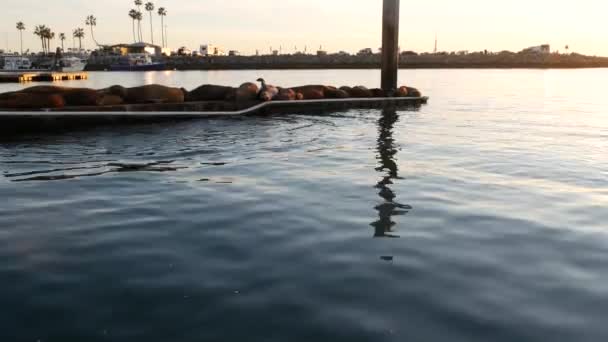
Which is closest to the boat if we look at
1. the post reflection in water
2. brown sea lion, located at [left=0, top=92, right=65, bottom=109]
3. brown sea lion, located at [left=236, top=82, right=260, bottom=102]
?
brown sea lion, located at [left=236, top=82, right=260, bottom=102]

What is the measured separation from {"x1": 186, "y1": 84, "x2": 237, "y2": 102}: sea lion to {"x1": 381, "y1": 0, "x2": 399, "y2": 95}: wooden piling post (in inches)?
306

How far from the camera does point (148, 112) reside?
16.1m

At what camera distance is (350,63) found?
145250 mm

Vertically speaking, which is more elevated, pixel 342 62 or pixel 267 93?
pixel 342 62

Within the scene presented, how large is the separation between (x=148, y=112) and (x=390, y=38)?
482 inches

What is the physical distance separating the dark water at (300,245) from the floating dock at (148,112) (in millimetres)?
2744

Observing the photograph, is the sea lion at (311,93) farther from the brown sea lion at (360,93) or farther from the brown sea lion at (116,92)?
the brown sea lion at (116,92)

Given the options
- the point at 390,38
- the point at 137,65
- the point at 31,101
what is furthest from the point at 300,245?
the point at 137,65

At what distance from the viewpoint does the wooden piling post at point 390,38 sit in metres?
23.0

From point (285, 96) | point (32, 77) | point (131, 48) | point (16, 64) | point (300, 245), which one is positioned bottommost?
point (300, 245)

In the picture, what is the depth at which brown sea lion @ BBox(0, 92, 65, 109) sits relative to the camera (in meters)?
14.9

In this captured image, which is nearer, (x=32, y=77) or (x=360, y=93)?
(x=360, y=93)

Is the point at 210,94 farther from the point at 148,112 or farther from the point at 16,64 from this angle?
the point at 16,64

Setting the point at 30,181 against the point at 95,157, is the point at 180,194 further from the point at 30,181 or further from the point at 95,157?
the point at 95,157
